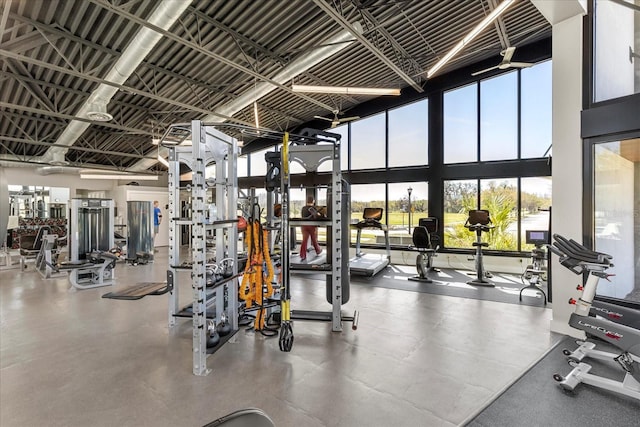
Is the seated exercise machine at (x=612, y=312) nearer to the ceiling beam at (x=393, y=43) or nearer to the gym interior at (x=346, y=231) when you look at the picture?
the gym interior at (x=346, y=231)

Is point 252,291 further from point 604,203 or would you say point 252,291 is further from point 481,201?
point 481,201

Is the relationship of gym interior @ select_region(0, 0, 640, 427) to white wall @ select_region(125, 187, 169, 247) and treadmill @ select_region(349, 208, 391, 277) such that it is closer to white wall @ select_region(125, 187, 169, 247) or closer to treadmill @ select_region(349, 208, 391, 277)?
treadmill @ select_region(349, 208, 391, 277)

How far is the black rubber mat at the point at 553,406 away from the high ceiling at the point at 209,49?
5.05 m

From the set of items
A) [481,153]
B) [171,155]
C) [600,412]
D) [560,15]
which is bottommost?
[600,412]

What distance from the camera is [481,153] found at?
8023 millimetres

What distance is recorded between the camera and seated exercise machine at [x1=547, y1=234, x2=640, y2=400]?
8.52ft

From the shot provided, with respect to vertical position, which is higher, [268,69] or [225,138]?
[268,69]

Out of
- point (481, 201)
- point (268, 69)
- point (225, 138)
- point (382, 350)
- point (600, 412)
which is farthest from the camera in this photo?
point (481, 201)

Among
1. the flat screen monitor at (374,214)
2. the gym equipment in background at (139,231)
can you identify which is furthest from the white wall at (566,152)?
the gym equipment in background at (139,231)

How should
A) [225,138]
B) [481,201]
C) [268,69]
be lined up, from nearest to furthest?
[225,138], [268,69], [481,201]

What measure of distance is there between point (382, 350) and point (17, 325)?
186 inches

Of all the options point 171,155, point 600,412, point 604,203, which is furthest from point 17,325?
point 604,203

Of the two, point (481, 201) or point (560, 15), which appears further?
point (481, 201)

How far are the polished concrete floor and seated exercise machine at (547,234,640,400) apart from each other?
0.41 metres
